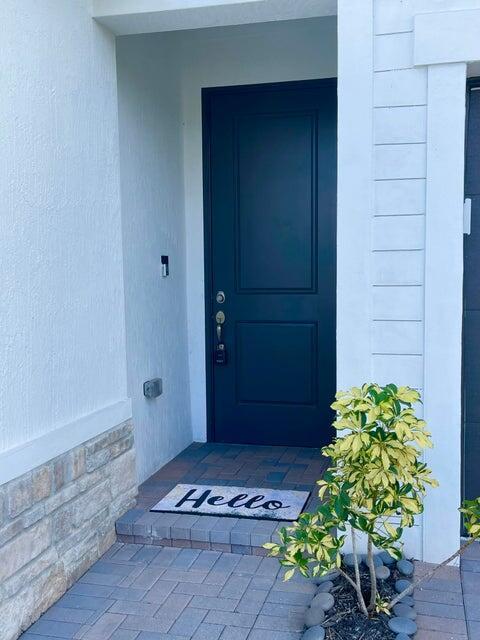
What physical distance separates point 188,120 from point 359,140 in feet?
6.26

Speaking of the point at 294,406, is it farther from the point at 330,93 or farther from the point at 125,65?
the point at 125,65

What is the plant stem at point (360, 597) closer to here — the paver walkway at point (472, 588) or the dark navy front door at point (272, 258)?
the paver walkway at point (472, 588)

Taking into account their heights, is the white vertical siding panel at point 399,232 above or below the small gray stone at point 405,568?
above

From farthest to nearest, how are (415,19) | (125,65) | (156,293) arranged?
1. (156,293)
2. (125,65)
3. (415,19)

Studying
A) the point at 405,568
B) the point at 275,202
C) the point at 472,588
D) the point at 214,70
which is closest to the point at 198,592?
the point at 405,568

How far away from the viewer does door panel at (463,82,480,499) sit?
293cm

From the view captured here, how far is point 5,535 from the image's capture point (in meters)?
2.38

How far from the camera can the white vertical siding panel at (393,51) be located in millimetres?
2740

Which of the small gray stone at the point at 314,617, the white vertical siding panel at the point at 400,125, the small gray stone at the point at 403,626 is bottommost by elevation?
the small gray stone at the point at 314,617

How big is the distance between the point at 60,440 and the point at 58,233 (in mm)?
864

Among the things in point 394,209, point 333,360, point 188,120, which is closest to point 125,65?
point 188,120

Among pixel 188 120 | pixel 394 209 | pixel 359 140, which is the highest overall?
pixel 188 120

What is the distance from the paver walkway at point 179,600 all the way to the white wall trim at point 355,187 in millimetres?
939

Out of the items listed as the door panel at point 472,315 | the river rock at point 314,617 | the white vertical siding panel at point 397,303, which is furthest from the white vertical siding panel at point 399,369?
the river rock at point 314,617
